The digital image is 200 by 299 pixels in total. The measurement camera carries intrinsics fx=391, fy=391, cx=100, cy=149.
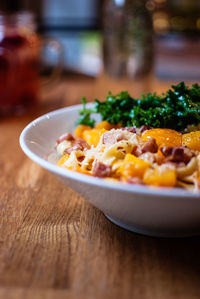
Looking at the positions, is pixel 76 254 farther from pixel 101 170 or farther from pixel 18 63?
pixel 18 63

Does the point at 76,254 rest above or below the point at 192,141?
below

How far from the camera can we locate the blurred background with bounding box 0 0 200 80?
8.32 feet

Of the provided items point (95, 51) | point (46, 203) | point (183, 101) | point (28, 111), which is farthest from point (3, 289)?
point (95, 51)

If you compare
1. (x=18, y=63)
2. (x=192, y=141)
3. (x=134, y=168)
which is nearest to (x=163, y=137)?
(x=192, y=141)

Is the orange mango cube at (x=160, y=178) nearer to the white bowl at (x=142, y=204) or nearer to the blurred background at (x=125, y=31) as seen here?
the white bowl at (x=142, y=204)

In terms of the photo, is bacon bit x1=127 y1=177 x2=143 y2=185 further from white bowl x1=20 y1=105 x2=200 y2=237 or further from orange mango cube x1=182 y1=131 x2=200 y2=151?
orange mango cube x1=182 y1=131 x2=200 y2=151

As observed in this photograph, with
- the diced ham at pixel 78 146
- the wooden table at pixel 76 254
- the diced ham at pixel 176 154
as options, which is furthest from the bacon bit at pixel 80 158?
the diced ham at pixel 176 154

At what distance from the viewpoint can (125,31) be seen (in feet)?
8.29

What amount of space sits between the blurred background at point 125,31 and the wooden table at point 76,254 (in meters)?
1.60

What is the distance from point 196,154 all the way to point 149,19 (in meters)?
1.82

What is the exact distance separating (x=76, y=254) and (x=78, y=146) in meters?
0.34

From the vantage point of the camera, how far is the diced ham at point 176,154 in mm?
913

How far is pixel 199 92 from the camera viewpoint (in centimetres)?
123

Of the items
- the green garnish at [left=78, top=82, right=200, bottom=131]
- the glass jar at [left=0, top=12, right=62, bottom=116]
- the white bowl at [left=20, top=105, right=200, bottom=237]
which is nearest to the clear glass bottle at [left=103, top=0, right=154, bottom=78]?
the glass jar at [left=0, top=12, right=62, bottom=116]
